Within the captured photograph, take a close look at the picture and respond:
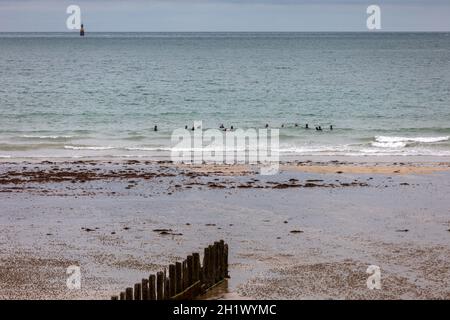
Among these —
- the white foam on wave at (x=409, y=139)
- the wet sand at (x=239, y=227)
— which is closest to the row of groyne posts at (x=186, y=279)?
the wet sand at (x=239, y=227)

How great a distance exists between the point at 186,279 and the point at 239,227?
7608 millimetres

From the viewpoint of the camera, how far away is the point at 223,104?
7900cm

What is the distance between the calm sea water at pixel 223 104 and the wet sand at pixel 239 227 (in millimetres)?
10948

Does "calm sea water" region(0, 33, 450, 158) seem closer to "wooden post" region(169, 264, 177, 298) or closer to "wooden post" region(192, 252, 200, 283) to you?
"wooden post" region(192, 252, 200, 283)

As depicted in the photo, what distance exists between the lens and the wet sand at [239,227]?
19828 mm

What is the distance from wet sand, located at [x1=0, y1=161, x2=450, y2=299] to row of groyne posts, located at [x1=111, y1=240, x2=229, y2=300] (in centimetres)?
42

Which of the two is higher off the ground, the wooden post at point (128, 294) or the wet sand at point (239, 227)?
the wooden post at point (128, 294)

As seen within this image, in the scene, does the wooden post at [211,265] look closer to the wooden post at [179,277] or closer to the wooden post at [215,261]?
the wooden post at [215,261]

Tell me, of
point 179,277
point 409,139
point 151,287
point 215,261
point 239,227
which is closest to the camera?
point 151,287

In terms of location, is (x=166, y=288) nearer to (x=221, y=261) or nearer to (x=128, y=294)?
(x=128, y=294)

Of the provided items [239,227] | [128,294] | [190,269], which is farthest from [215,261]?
[239,227]
